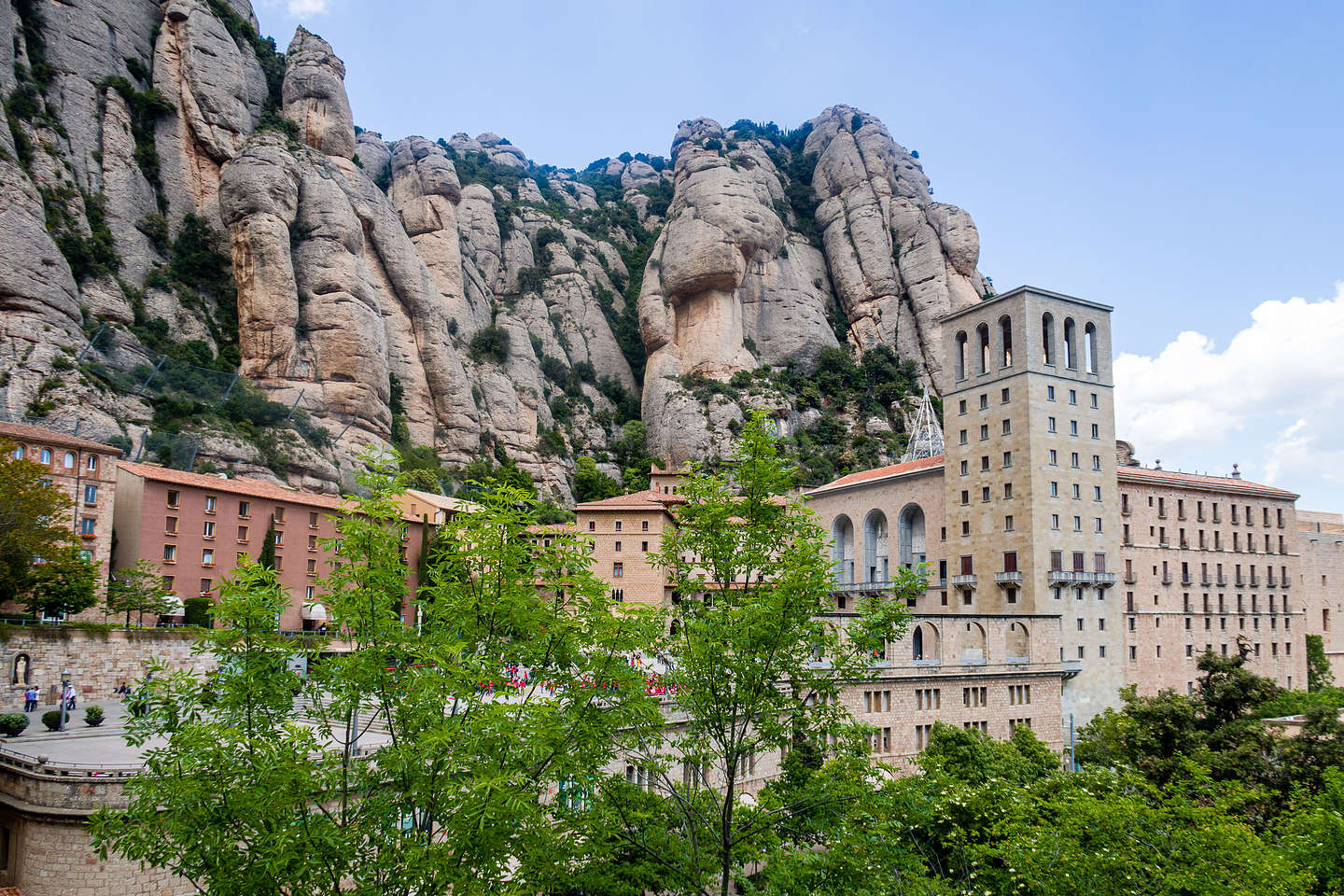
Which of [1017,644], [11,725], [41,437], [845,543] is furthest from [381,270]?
[1017,644]

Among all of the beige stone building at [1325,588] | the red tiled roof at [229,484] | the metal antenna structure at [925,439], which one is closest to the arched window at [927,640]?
the metal antenna structure at [925,439]

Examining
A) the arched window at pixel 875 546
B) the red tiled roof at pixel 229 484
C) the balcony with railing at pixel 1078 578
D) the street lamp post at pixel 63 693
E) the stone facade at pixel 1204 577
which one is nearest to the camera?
the street lamp post at pixel 63 693

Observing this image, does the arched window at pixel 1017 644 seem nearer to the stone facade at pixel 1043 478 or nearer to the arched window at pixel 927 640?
the stone facade at pixel 1043 478

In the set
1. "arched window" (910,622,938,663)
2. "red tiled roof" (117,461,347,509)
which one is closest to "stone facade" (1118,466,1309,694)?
"arched window" (910,622,938,663)

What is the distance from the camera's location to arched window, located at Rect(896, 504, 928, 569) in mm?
62031

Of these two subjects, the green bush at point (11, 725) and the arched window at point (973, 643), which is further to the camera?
the arched window at point (973, 643)

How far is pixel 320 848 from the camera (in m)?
11.5

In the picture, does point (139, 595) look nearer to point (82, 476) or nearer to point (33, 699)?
point (82, 476)

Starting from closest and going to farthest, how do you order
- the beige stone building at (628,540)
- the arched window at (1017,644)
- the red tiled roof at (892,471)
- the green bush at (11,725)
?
the green bush at (11,725) → the arched window at (1017,644) → the red tiled roof at (892,471) → the beige stone building at (628,540)

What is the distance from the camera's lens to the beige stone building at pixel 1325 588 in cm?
7119

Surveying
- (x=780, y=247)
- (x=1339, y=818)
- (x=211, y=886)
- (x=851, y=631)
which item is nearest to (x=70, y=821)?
(x=211, y=886)

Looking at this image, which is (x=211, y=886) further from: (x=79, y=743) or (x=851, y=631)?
(x=79, y=743)

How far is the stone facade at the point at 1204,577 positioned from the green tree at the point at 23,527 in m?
58.7

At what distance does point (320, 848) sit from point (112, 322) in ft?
211
